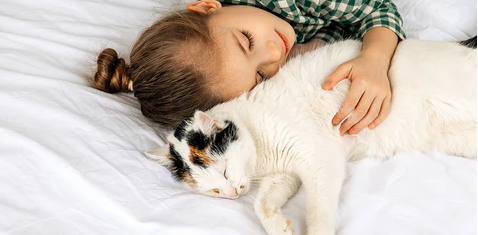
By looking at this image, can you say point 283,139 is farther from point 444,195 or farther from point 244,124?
point 444,195

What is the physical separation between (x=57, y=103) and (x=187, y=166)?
442 mm

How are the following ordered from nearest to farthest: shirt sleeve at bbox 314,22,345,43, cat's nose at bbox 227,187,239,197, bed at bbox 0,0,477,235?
bed at bbox 0,0,477,235 → cat's nose at bbox 227,187,239,197 → shirt sleeve at bbox 314,22,345,43

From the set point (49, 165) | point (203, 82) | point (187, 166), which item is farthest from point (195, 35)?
point (49, 165)

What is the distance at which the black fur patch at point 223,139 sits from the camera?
1.01 m

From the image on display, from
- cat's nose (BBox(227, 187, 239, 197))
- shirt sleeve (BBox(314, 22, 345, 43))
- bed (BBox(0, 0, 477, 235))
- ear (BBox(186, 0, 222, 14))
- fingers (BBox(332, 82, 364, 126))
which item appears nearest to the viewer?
bed (BBox(0, 0, 477, 235))

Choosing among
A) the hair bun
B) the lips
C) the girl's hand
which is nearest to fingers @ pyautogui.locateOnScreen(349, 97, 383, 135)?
the girl's hand

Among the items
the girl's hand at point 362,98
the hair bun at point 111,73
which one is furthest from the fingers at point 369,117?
the hair bun at point 111,73

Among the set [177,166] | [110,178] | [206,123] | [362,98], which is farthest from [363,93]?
[110,178]

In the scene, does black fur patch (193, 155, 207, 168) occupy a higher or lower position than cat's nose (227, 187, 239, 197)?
higher

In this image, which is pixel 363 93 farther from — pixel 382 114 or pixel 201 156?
Answer: pixel 201 156

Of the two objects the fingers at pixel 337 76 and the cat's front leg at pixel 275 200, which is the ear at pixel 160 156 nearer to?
the cat's front leg at pixel 275 200

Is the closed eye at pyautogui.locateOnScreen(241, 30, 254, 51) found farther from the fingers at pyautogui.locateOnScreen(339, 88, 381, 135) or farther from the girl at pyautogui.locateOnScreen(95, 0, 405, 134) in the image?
the fingers at pyautogui.locateOnScreen(339, 88, 381, 135)

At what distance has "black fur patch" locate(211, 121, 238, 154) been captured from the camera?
101 cm

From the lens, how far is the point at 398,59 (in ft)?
4.17
